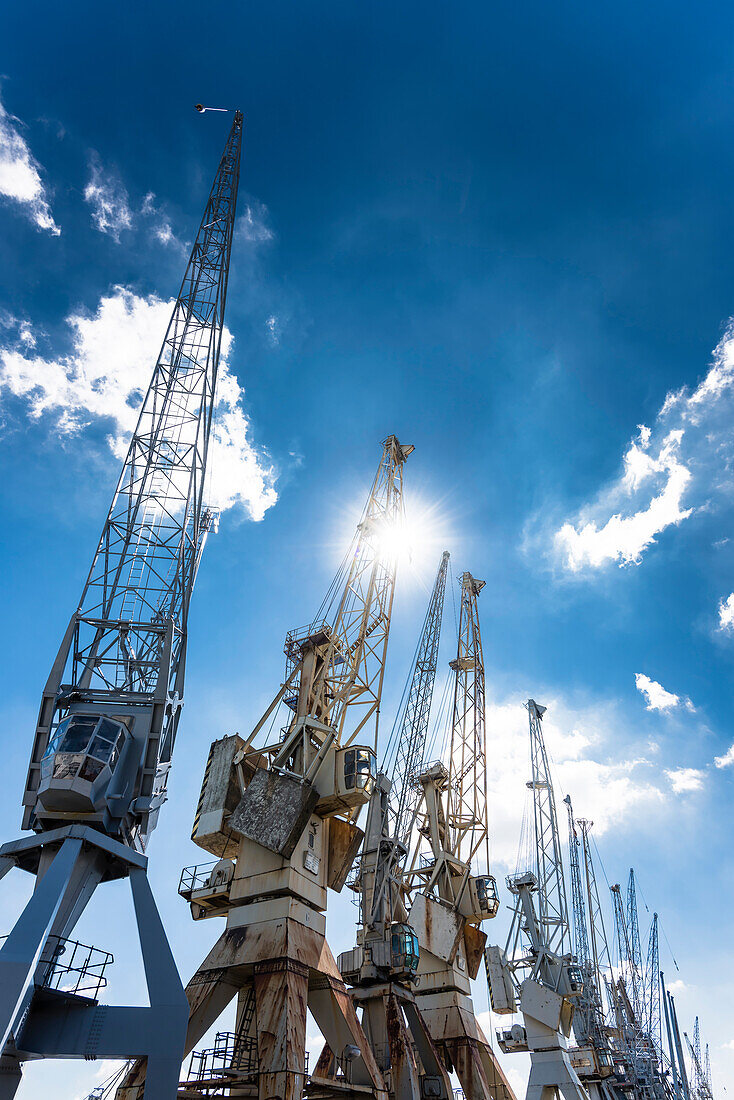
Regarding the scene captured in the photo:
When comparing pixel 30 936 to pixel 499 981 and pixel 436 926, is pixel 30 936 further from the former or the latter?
pixel 499 981

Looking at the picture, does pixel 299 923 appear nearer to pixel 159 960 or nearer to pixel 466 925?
pixel 159 960

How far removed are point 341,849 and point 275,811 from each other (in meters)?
4.02

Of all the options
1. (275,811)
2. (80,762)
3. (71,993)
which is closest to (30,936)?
(71,993)

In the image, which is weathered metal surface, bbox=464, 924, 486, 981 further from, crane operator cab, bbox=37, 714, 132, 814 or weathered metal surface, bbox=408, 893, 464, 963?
crane operator cab, bbox=37, 714, 132, 814

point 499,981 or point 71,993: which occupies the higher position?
point 499,981

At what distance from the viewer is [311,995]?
2684 centimetres

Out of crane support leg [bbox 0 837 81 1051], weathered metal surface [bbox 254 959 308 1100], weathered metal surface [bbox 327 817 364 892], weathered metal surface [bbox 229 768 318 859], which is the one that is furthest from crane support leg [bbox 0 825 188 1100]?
weathered metal surface [bbox 327 817 364 892]

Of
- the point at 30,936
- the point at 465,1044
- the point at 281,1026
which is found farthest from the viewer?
the point at 465,1044

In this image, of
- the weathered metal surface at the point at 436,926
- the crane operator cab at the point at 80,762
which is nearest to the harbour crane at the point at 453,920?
the weathered metal surface at the point at 436,926

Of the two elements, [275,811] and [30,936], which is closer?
[30,936]

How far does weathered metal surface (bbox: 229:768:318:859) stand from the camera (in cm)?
2747

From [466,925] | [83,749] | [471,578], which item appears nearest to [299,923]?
[83,749]

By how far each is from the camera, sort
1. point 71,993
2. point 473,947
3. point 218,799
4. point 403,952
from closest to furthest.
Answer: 1. point 71,993
2. point 218,799
3. point 403,952
4. point 473,947

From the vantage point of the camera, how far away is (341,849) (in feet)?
99.5
